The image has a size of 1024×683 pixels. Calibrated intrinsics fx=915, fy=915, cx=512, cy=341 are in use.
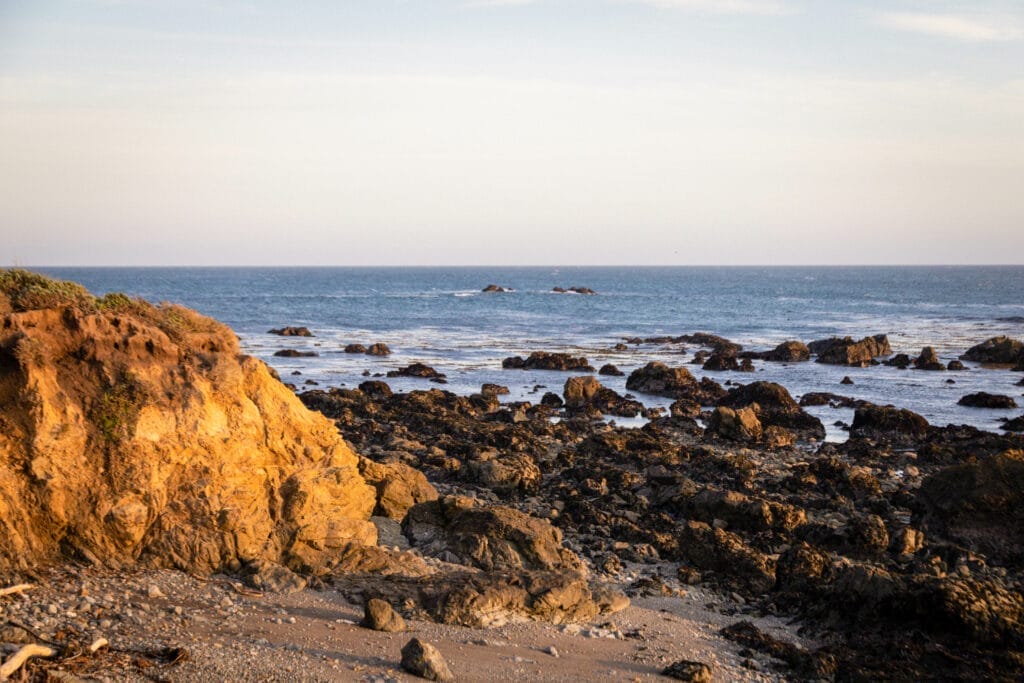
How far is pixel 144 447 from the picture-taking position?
11.1 metres

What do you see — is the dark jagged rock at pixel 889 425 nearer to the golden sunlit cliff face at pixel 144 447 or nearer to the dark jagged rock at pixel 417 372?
the dark jagged rock at pixel 417 372

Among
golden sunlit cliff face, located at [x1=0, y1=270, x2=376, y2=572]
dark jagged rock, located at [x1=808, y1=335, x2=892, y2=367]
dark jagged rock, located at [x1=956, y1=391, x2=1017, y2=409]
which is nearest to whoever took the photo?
golden sunlit cliff face, located at [x1=0, y1=270, x2=376, y2=572]

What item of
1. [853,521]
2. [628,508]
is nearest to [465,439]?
[628,508]

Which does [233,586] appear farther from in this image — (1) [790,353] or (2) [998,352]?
(2) [998,352]

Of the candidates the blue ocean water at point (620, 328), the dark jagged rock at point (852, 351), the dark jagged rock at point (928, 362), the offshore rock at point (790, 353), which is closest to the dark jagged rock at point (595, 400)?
the blue ocean water at point (620, 328)

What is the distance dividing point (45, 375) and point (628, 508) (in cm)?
1105

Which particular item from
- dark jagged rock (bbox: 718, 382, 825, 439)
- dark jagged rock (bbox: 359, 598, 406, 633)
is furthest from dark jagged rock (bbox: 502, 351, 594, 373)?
dark jagged rock (bbox: 359, 598, 406, 633)

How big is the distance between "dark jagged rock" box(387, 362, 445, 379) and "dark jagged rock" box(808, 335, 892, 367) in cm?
2280

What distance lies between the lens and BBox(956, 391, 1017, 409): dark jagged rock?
34875 millimetres

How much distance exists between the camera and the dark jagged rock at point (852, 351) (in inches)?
2013

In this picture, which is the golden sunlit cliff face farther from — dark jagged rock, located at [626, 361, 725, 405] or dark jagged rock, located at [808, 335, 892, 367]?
dark jagged rock, located at [808, 335, 892, 367]

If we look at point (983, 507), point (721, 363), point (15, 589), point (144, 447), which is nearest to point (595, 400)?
point (721, 363)

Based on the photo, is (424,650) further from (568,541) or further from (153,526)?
(568,541)

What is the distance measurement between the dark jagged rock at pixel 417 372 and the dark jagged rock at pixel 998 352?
3065 cm
